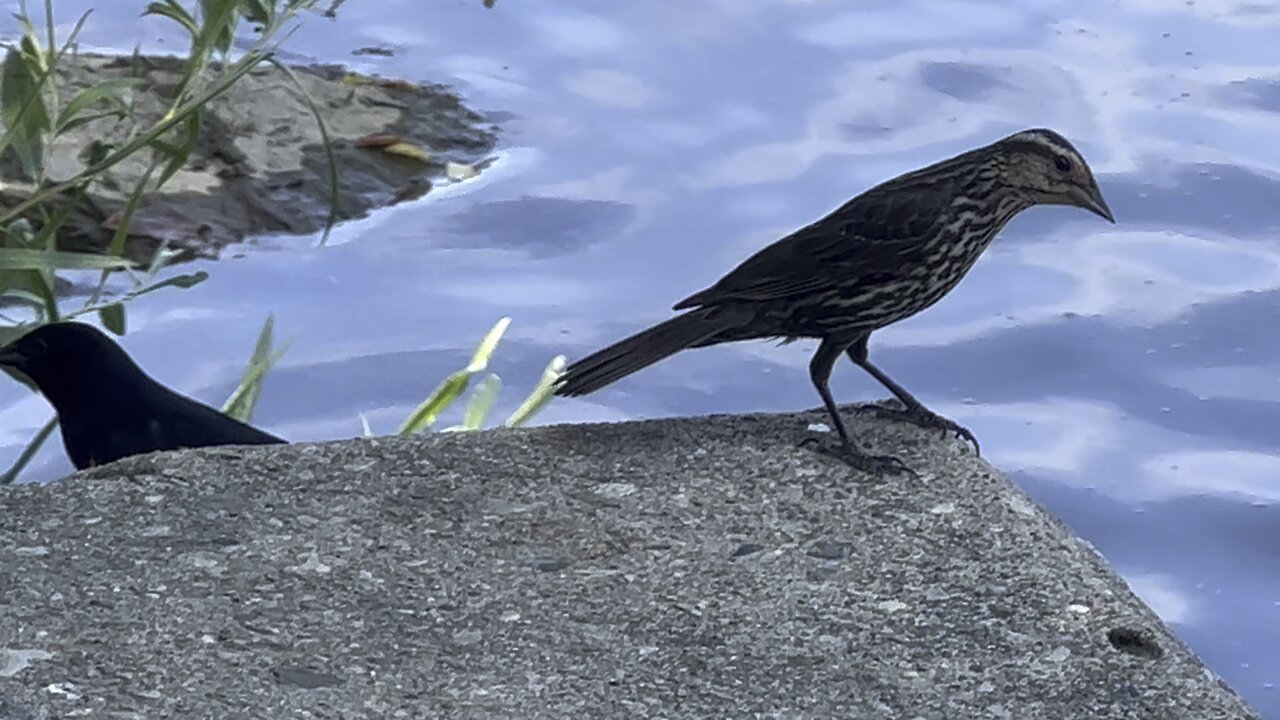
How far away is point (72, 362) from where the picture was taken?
4.12 m

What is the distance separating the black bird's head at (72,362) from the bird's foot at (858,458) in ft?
4.75

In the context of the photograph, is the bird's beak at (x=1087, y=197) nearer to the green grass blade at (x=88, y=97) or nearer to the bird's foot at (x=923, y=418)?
the bird's foot at (x=923, y=418)

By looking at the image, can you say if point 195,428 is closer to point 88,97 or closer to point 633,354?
point 633,354

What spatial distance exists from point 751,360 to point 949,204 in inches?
46.8

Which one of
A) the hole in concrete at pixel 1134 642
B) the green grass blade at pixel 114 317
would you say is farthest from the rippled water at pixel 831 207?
the hole in concrete at pixel 1134 642

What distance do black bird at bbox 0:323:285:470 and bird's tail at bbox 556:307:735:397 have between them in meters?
0.72

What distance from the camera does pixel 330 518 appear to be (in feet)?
9.87

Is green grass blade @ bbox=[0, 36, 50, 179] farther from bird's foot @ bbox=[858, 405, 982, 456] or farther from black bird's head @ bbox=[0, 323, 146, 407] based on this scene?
bird's foot @ bbox=[858, 405, 982, 456]

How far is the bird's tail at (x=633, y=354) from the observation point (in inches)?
140

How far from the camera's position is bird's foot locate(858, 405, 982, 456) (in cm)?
350

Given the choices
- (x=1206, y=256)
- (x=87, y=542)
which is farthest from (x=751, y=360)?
(x=87, y=542)

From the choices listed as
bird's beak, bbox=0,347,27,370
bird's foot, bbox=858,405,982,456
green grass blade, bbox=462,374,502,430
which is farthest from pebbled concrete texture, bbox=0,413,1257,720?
bird's beak, bbox=0,347,27,370

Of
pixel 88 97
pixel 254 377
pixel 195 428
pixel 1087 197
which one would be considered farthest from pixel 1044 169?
pixel 88 97

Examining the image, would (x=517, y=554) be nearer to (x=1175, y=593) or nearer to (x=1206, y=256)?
(x=1175, y=593)
